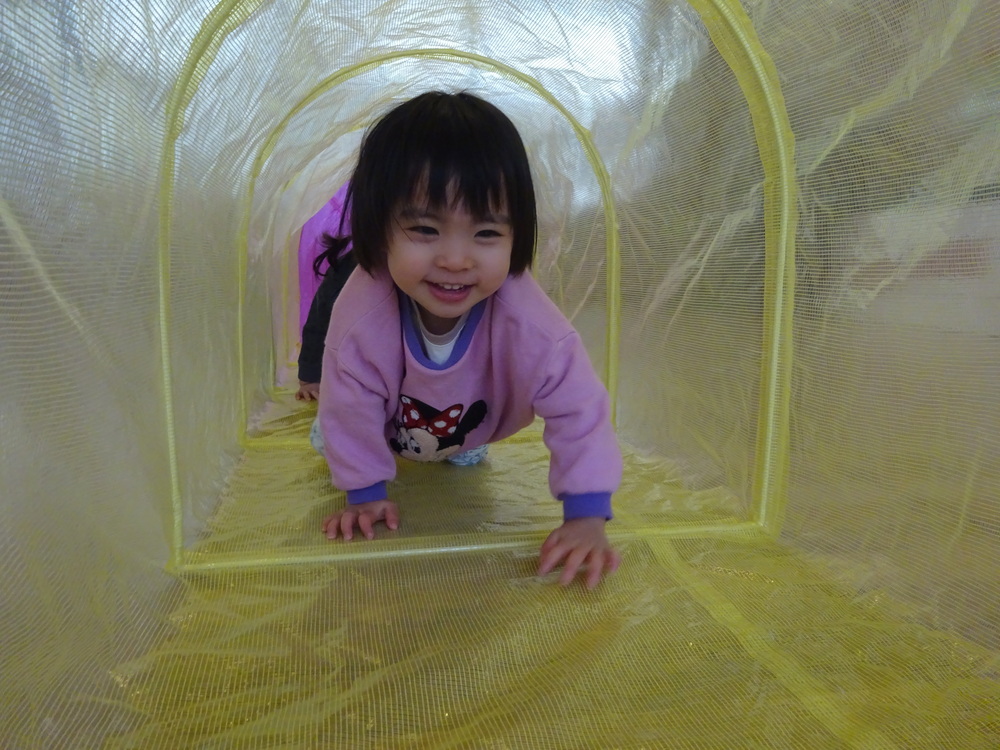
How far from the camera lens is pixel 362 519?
1.11m

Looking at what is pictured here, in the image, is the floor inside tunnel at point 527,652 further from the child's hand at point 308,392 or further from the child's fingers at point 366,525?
the child's hand at point 308,392

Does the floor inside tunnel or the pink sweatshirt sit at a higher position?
the pink sweatshirt

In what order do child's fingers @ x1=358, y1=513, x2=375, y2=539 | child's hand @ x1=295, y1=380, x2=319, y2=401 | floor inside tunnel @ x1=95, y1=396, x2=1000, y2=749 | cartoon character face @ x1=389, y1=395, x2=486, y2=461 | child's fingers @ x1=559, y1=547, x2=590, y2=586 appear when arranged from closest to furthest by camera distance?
floor inside tunnel @ x1=95, y1=396, x2=1000, y2=749 → child's fingers @ x1=559, y1=547, x2=590, y2=586 → child's fingers @ x1=358, y1=513, x2=375, y2=539 → cartoon character face @ x1=389, y1=395, x2=486, y2=461 → child's hand @ x1=295, y1=380, x2=319, y2=401

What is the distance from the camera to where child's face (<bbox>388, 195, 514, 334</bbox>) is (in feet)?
3.22

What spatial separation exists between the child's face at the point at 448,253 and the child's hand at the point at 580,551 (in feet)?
1.18

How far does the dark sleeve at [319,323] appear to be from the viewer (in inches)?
83.1

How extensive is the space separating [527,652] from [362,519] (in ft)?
1.33

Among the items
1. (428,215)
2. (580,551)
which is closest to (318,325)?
(428,215)

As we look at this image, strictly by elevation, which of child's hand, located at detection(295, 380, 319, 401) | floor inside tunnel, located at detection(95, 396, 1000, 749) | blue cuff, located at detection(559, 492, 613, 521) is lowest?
floor inside tunnel, located at detection(95, 396, 1000, 749)

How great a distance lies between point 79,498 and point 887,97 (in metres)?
1.02

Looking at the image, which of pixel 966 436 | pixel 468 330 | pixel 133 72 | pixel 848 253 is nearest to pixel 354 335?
pixel 468 330

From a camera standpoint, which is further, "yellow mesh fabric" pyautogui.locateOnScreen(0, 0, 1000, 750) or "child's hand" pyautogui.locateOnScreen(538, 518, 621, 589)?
"child's hand" pyautogui.locateOnScreen(538, 518, 621, 589)

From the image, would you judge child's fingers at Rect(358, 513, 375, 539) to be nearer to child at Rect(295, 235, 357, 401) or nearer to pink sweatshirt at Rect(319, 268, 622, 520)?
pink sweatshirt at Rect(319, 268, 622, 520)

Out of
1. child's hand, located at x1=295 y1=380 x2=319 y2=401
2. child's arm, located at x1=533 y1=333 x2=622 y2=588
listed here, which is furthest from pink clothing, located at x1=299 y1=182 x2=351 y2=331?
child's arm, located at x1=533 y1=333 x2=622 y2=588
